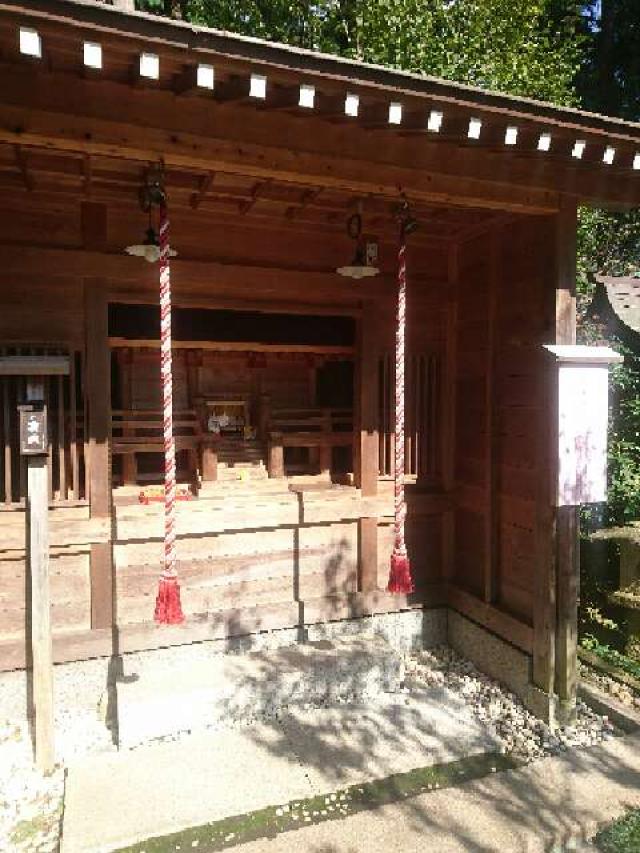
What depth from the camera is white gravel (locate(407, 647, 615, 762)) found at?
479cm

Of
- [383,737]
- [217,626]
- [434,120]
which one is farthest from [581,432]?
[217,626]

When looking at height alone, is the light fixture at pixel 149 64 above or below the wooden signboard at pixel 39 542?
above

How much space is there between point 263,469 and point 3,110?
4.33 m

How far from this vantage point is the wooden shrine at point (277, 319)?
3555 mm

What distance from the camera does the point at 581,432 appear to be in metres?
4.68

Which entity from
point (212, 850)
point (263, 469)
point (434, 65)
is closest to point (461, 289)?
point (263, 469)

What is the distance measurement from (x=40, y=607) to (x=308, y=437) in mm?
3230

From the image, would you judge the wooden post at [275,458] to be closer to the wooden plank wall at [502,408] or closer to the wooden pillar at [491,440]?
the wooden plank wall at [502,408]

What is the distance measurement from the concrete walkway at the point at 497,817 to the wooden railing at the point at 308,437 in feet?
11.5

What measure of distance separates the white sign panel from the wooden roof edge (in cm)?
178

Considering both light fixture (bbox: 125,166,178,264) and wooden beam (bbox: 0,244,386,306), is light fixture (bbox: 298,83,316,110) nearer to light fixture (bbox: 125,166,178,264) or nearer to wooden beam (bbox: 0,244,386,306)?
light fixture (bbox: 125,166,178,264)

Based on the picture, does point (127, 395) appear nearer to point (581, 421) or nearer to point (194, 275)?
point (194, 275)

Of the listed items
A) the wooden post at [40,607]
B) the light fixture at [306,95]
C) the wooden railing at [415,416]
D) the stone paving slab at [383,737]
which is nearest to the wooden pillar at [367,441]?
the wooden railing at [415,416]

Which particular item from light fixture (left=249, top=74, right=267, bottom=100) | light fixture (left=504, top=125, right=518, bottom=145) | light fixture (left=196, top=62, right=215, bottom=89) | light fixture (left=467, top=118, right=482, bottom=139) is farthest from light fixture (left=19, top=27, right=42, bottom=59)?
light fixture (left=504, top=125, right=518, bottom=145)
